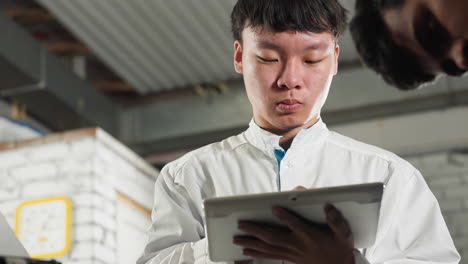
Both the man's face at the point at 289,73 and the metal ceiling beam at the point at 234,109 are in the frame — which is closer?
the man's face at the point at 289,73

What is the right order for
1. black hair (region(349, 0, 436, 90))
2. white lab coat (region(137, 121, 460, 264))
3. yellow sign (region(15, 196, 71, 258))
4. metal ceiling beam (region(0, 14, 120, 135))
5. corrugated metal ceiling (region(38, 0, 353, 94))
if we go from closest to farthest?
black hair (region(349, 0, 436, 90))
white lab coat (region(137, 121, 460, 264))
yellow sign (region(15, 196, 71, 258))
corrugated metal ceiling (region(38, 0, 353, 94))
metal ceiling beam (region(0, 14, 120, 135))

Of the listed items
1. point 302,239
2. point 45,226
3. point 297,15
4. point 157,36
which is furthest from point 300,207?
point 157,36

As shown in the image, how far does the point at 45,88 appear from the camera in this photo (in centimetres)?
484

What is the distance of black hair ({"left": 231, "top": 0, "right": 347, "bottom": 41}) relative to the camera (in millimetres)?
1948

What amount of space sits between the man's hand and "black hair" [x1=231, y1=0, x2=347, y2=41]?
57cm

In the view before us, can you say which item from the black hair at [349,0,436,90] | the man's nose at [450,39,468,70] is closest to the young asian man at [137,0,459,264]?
the black hair at [349,0,436,90]

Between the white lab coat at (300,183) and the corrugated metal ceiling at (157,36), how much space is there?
95.5 inches

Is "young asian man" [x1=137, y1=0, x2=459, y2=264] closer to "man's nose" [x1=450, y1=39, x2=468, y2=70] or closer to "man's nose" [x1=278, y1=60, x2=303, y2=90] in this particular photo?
"man's nose" [x1=278, y1=60, x2=303, y2=90]

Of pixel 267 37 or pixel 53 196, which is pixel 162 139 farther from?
pixel 267 37

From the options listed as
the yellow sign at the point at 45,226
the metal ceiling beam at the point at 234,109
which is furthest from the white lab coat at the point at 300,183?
the metal ceiling beam at the point at 234,109

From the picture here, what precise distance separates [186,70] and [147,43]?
0.43 meters

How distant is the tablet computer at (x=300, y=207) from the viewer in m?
1.51

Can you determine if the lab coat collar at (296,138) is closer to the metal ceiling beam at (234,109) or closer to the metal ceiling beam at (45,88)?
the metal ceiling beam at (45,88)

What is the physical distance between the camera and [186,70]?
5.17 m
